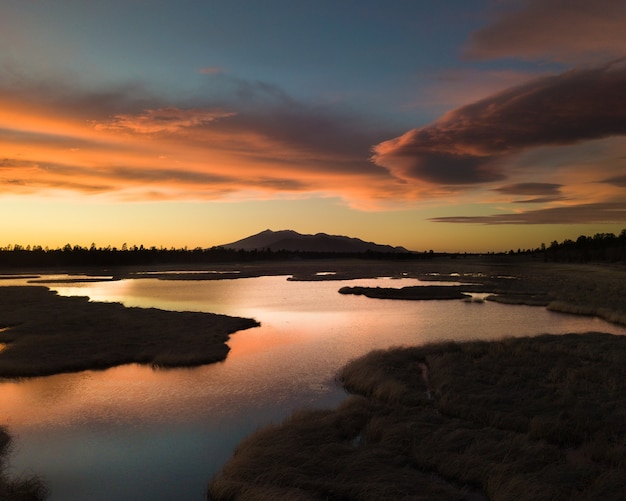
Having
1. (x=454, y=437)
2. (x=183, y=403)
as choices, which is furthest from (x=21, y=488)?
(x=454, y=437)

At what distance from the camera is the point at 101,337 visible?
109ft

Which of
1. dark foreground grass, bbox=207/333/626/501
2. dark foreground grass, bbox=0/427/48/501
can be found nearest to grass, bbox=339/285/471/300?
dark foreground grass, bbox=207/333/626/501

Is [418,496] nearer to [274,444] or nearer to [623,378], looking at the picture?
[274,444]

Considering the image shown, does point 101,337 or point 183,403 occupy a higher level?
point 101,337

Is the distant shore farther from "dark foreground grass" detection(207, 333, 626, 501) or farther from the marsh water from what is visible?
the marsh water

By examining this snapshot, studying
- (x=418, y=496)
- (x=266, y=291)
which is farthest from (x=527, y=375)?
(x=266, y=291)

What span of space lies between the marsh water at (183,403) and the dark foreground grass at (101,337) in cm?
137

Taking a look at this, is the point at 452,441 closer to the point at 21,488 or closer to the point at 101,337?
the point at 21,488

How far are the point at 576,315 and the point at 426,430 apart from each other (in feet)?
119

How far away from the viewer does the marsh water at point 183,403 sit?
1404 centimetres

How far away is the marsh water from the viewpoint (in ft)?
46.1

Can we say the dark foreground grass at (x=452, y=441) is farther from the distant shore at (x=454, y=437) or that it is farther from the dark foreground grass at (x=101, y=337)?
the dark foreground grass at (x=101, y=337)

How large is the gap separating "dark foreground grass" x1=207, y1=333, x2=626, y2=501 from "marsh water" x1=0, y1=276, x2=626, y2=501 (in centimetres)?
191

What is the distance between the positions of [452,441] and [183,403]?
440 inches
